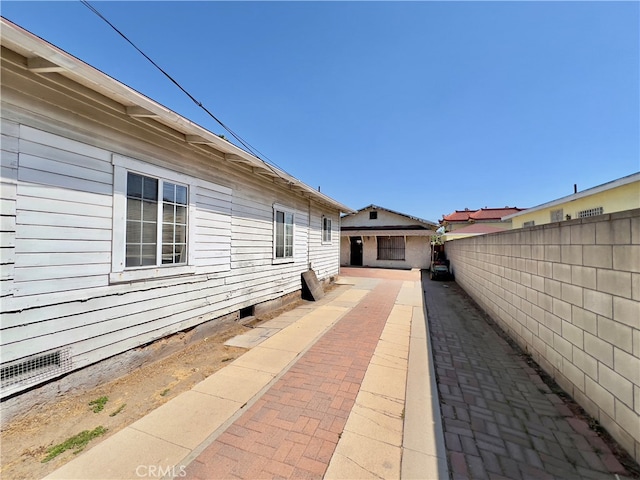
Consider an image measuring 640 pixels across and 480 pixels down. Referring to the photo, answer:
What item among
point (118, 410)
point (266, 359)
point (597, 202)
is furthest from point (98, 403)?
point (597, 202)

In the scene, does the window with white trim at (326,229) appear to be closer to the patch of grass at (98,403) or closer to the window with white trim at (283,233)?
the window with white trim at (283,233)

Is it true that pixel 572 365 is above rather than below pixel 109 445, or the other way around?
above

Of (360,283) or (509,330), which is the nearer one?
(509,330)

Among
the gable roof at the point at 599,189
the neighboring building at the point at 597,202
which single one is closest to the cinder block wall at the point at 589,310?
the neighboring building at the point at 597,202

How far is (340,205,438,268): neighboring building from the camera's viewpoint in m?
18.6

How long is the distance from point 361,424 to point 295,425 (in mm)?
649

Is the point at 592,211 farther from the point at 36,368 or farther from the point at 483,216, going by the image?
the point at 483,216

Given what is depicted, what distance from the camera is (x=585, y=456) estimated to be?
213 centimetres

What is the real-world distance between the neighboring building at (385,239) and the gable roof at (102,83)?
15.0 m

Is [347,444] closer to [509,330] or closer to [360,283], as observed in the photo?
[509,330]

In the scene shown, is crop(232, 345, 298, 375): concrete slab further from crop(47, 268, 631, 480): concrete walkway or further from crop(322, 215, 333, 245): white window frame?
crop(322, 215, 333, 245): white window frame

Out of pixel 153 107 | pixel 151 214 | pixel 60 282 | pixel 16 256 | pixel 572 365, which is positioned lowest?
pixel 572 365

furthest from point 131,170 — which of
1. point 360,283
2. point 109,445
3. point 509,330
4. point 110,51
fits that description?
point 360,283

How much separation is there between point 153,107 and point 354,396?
4.39 meters
